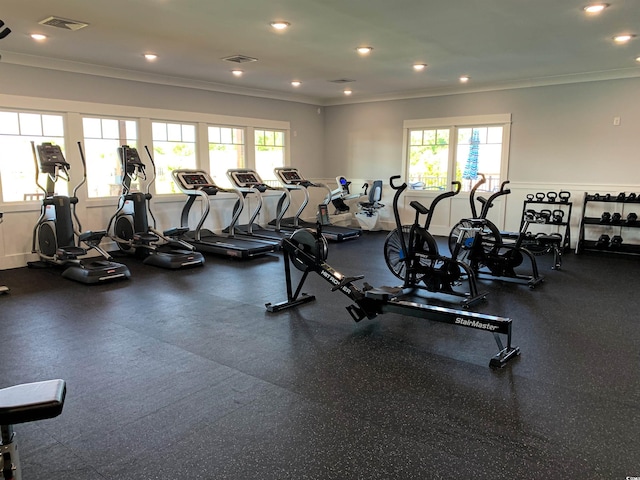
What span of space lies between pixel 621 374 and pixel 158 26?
5224 mm

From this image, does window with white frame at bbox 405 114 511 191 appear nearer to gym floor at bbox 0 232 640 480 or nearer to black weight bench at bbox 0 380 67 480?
gym floor at bbox 0 232 640 480

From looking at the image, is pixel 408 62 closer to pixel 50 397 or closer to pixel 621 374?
pixel 621 374

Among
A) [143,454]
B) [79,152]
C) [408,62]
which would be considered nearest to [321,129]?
[408,62]

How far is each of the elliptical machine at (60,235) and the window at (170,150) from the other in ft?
5.28

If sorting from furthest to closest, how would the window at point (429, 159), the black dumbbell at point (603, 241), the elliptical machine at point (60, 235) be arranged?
1. the window at point (429, 159)
2. the black dumbbell at point (603, 241)
3. the elliptical machine at point (60, 235)

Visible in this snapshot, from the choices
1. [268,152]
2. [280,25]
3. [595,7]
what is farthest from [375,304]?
[268,152]

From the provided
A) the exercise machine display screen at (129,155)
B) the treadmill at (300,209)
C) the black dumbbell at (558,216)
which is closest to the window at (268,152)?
the treadmill at (300,209)

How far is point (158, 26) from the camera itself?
491 centimetres

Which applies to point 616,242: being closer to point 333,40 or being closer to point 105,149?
point 333,40

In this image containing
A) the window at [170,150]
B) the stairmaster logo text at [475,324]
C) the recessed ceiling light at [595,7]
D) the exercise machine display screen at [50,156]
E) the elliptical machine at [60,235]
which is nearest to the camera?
the stairmaster logo text at [475,324]

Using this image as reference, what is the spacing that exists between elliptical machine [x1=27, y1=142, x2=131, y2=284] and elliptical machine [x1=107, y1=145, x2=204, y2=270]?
578 millimetres

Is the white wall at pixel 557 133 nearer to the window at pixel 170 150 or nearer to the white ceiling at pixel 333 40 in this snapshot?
the white ceiling at pixel 333 40

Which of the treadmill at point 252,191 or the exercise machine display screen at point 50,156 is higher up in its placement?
the exercise machine display screen at point 50,156

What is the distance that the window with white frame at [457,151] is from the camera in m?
8.76
